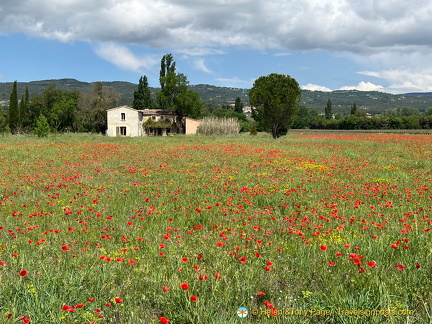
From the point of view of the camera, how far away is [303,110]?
170 metres

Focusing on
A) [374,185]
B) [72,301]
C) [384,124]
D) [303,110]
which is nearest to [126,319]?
[72,301]

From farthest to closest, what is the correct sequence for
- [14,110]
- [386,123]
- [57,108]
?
[386,123], [14,110], [57,108]

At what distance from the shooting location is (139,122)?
71500 mm

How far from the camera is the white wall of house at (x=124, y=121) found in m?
70.6

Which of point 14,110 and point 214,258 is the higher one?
point 14,110

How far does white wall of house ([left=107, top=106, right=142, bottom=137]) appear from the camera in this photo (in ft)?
232

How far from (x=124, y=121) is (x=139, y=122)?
3.24 m

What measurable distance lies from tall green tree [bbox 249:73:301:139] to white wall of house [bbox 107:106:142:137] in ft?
104

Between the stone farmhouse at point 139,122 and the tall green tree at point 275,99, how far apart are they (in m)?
25.9

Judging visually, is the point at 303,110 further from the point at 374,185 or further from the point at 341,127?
the point at 374,185

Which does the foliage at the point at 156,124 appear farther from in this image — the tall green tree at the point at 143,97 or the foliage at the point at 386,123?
the foliage at the point at 386,123

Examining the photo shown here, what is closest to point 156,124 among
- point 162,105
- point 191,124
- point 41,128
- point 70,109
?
point 191,124

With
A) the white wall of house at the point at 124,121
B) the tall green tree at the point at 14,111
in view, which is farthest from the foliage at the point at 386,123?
the tall green tree at the point at 14,111

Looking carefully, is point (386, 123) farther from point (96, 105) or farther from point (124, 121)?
point (96, 105)
